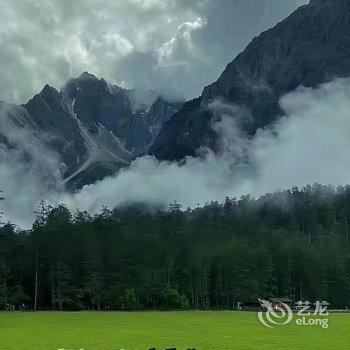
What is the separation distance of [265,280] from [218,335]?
75536 millimetres

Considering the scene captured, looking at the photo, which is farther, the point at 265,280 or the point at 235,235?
the point at 235,235

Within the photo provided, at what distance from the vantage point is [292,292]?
408ft

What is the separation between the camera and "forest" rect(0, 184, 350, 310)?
11000cm

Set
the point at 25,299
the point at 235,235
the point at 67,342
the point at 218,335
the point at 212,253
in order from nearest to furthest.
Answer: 1. the point at 67,342
2. the point at 218,335
3. the point at 25,299
4. the point at 212,253
5. the point at 235,235

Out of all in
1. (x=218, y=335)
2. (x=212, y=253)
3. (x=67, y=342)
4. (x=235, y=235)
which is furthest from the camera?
(x=235, y=235)

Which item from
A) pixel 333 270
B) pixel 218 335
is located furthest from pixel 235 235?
pixel 218 335

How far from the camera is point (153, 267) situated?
381 ft

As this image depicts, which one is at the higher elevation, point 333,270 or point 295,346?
point 333,270

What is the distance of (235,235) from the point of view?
12788 cm

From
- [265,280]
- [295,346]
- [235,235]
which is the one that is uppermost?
[235,235]

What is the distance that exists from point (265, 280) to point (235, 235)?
14794 mm

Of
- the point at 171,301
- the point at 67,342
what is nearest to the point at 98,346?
the point at 67,342

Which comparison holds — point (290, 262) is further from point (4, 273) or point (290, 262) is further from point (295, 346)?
point (295, 346)

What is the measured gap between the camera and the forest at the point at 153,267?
110 meters
